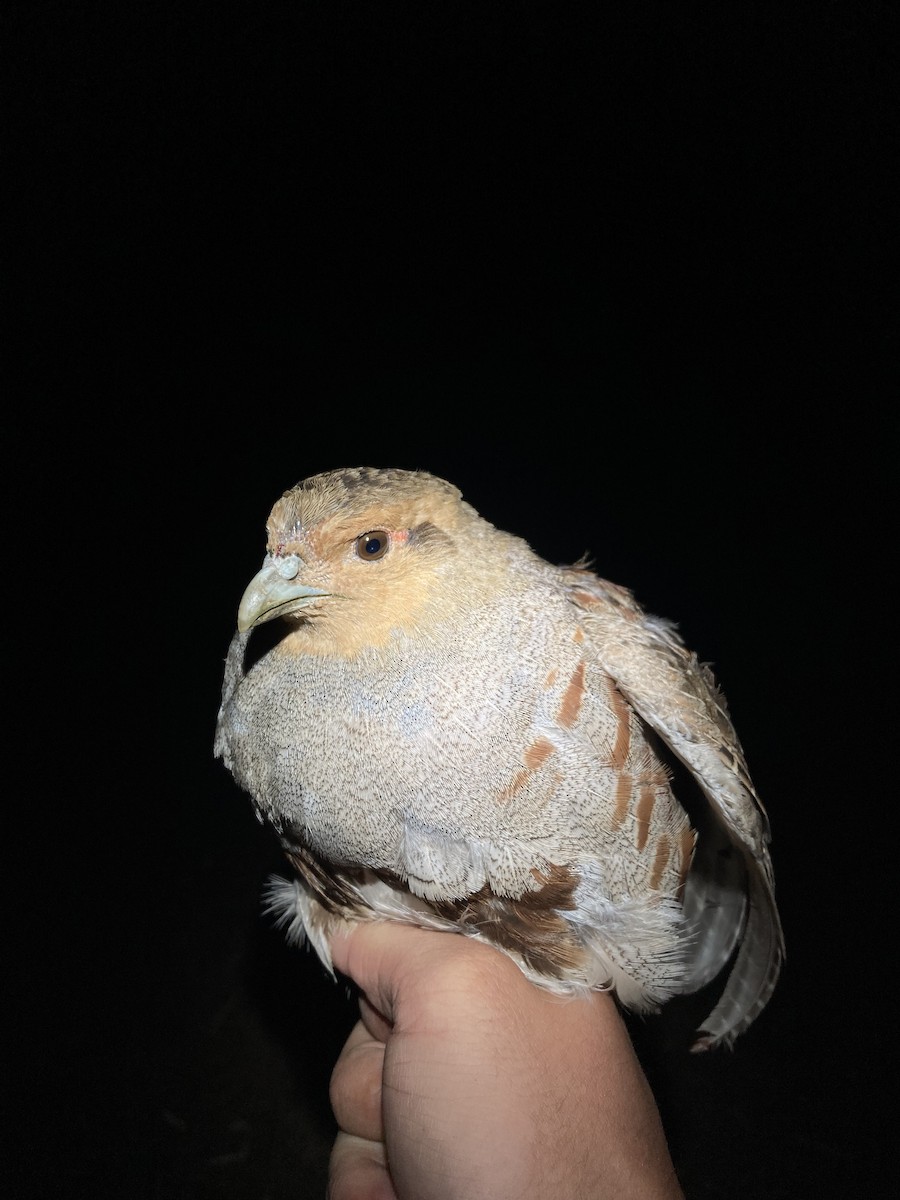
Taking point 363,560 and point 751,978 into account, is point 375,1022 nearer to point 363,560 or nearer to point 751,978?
point 751,978

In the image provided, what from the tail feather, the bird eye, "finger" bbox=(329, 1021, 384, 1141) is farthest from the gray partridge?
"finger" bbox=(329, 1021, 384, 1141)

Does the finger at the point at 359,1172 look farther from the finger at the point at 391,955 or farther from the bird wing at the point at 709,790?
the bird wing at the point at 709,790

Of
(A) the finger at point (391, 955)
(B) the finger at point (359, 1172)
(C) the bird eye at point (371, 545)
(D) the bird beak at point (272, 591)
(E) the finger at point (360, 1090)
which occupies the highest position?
(C) the bird eye at point (371, 545)

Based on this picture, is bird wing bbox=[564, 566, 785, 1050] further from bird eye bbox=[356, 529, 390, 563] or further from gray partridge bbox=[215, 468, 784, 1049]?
bird eye bbox=[356, 529, 390, 563]

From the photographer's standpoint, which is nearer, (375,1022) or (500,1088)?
(500,1088)

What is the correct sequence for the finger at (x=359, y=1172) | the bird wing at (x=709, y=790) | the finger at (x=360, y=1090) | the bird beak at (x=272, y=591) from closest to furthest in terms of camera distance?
1. the bird beak at (x=272, y=591)
2. the bird wing at (x=709, y=790)
3. the finger at (x=359, y=1172)
4. the finger at (x=360, y=1090)

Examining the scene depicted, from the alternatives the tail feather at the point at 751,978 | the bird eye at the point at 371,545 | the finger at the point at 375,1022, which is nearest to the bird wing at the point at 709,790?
the tail feather at the point at 751,978

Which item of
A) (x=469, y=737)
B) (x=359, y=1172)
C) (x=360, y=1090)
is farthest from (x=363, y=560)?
(x=359, y=1172)
